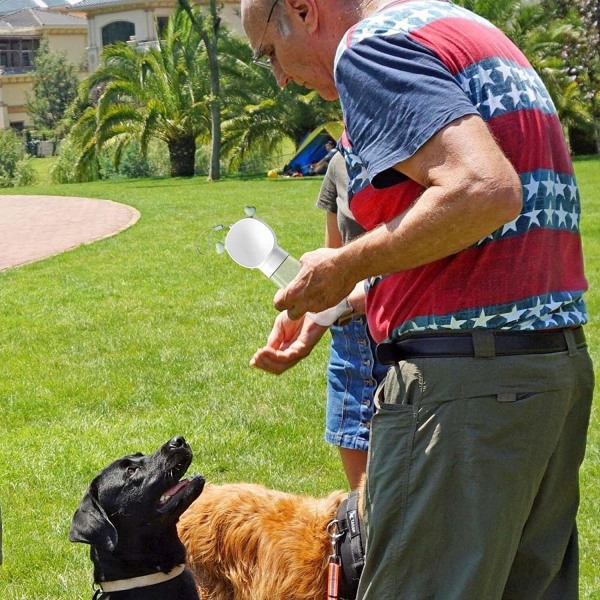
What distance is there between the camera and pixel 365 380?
154 inches

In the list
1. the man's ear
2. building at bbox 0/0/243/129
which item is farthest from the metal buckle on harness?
building at bbox 0/0/243/129

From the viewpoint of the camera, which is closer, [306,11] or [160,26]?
[306,11]

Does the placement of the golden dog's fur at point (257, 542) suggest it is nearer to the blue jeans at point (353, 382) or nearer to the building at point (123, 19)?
the blue jeans at point (353, 382)

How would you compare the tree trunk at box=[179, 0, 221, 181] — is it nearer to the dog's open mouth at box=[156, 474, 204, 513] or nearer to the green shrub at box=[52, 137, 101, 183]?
the green shrub at box=[52, 137, 101, 183]

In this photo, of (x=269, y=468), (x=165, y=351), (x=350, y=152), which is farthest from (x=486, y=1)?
(x=350, y=152)

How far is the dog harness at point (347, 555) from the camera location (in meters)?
3.16

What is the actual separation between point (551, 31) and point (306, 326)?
31.1 metres

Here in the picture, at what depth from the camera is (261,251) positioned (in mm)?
2984

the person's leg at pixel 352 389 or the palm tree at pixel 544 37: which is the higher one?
the palm tree at pixel 544 37

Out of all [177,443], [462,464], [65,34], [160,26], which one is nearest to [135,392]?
[177,443]

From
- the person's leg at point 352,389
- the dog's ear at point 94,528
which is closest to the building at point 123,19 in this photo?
the person's leg at point 352,389

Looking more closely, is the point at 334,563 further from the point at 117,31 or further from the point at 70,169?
the point at 117,31

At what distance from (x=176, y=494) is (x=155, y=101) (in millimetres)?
28625

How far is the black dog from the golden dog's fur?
16 centimetres
